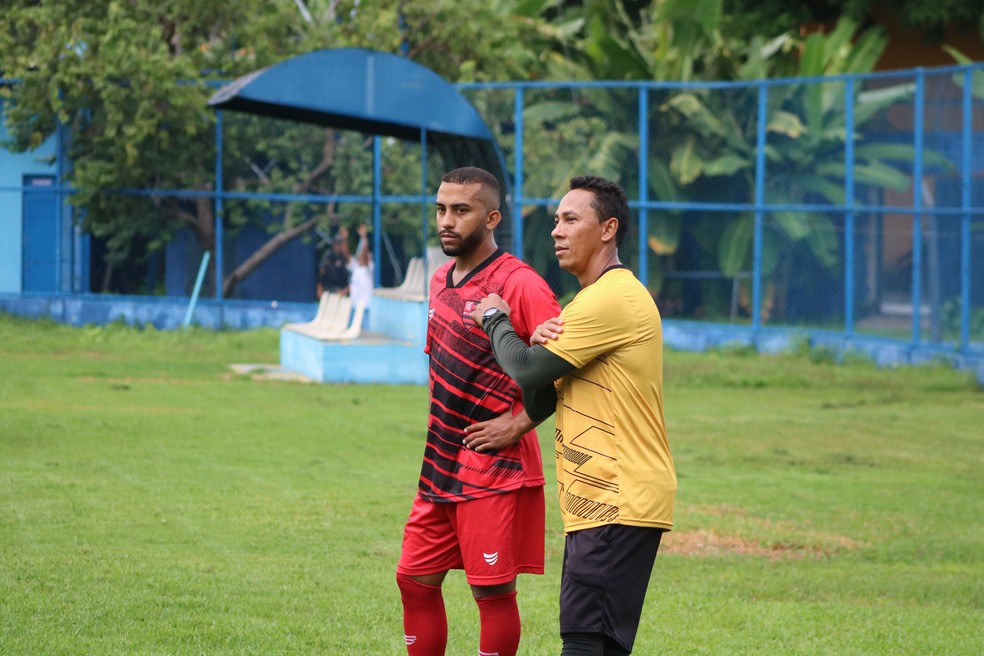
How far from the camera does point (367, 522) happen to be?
892 cm

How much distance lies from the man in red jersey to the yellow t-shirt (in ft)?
1.14

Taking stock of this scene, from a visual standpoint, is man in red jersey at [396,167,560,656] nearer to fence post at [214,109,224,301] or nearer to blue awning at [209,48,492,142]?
blue awning at [209,48,492,142]

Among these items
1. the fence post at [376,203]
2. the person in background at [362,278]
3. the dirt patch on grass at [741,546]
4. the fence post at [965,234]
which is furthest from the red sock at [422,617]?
the person in background at [362,278]

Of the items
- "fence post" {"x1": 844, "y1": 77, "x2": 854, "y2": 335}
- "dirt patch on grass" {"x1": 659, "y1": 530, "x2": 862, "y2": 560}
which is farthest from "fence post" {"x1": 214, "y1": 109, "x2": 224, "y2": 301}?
"dirt patch on grass" {"x1": 659, "y1": 530, "x2": 862, "y2": 560}

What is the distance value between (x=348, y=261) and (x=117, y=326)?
3974 millimetres

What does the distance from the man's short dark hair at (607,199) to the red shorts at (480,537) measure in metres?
1.01

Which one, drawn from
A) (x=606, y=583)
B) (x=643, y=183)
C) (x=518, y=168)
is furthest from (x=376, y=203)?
(x=606, y=583)

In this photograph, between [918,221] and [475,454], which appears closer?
[475,454]

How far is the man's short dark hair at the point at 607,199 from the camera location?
460 cm

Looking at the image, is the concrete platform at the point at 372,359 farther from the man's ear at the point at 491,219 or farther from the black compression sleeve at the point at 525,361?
the black compression sleeve at the point at 525,361

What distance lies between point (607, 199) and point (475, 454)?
1.00 m

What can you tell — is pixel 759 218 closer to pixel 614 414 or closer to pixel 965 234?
pixel 965 234

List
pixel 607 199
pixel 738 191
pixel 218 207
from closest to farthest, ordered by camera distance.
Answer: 1. pixel 607 199
2. pixel 738 191
3. pixel 218 207

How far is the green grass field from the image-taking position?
21.5 ft
